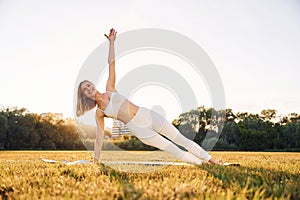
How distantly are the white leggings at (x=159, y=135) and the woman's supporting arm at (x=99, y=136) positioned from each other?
512mm

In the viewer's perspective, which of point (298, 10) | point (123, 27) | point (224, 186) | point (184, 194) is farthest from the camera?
point (298, 10)

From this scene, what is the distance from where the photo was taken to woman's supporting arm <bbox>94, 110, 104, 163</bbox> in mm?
5184

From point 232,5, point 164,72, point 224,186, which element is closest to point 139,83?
point 164,72

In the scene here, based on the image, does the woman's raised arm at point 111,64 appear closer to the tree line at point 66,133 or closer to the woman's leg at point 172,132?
the woman's leg at point 172,132

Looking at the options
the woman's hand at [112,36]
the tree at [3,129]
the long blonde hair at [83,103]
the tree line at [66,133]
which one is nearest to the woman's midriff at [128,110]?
the long blonde hair at [83,103]

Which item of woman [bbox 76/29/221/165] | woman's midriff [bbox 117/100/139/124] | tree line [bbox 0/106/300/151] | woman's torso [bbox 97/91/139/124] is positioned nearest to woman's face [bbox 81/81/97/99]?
woman [bbox 76/29/221/165]

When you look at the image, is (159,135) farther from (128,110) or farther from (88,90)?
(88,90)

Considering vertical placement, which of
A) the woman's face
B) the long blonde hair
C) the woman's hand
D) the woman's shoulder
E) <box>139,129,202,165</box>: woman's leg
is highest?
the woman's hand

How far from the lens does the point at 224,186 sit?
2.69m

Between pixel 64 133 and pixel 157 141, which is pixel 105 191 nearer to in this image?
pixel 157 141

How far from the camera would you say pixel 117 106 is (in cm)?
546

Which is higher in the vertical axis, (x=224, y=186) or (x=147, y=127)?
(x=147, y=127)

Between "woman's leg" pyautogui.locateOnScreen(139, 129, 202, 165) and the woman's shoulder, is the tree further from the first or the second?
"woman's leg" pyautogui.locateOnScreen(139, 129, 202, 165)

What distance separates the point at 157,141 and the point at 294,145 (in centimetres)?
3443
